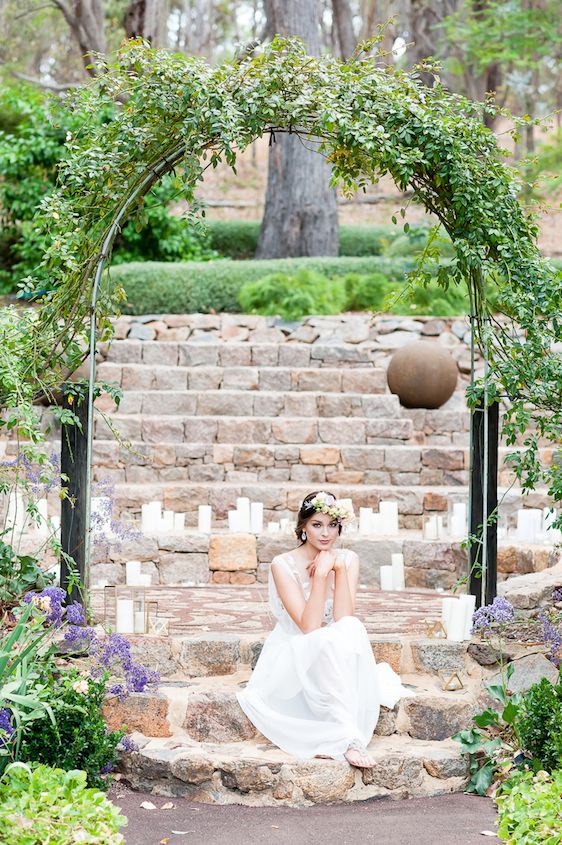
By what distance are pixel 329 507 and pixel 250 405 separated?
502 centimetres

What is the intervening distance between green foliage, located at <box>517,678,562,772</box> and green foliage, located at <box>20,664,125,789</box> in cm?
158

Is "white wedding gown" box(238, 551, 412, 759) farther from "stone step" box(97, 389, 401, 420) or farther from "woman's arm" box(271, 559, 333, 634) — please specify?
"stone step" box(97, 389, 401, 420)

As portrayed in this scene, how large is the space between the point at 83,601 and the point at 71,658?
401 millimetres

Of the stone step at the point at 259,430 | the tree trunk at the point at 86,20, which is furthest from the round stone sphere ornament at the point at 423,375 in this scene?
the tree trunk at the point at 86,20

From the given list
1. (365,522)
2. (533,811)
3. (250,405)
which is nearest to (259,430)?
(250,405)

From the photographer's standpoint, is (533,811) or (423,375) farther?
(423,375)

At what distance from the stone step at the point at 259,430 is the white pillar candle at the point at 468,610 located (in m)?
4.22

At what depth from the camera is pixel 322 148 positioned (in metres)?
5.17

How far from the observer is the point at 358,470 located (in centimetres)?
886

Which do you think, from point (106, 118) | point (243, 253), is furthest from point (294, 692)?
point (243, 253)

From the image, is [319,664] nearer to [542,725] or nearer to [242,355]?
[542,725]

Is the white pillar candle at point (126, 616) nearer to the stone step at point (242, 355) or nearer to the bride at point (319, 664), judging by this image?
the bride at point (319, 664)

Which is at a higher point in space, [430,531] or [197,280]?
[197,280]

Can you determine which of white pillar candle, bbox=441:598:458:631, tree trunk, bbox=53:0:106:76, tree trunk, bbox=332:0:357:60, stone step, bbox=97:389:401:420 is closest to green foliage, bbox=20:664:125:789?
white pillar candle, bbox=441:598:458:631
